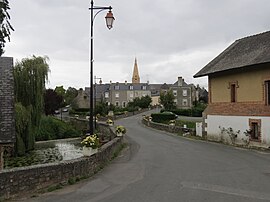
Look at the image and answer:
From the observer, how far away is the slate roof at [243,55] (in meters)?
22.4

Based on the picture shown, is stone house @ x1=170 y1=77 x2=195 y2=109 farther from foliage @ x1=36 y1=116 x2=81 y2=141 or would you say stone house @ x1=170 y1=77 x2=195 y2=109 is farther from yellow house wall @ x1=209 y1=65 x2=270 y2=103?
yellow house wall @ x1=209 y1=65 x2=270 y2=103

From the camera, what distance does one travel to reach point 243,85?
77.8ft

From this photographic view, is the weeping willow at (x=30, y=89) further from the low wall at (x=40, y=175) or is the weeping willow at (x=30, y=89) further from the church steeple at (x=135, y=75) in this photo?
the church steeple at (x=135, y=75)

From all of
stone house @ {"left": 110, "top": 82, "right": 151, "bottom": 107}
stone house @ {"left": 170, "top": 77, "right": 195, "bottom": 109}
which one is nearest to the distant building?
stone house @ {"left": 110, "top": 82, "right": 151, "bottom": 107}

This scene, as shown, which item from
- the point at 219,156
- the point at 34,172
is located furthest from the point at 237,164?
the point at 34,172

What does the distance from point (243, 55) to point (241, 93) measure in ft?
8.85

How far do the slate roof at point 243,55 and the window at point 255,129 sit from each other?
3.39m

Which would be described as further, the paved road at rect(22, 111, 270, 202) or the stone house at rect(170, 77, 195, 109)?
the stone house at rect(170, 77, 195, 109)

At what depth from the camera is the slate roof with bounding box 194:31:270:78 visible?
73.3ft

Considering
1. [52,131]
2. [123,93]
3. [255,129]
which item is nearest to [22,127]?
[52,131]

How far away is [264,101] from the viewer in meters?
21.9

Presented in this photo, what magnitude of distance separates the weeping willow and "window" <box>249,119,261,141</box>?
14.2m

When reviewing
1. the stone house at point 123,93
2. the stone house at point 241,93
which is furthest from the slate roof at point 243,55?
the stone house at point 123,93

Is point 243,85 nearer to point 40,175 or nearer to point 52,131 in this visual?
point 40,175
